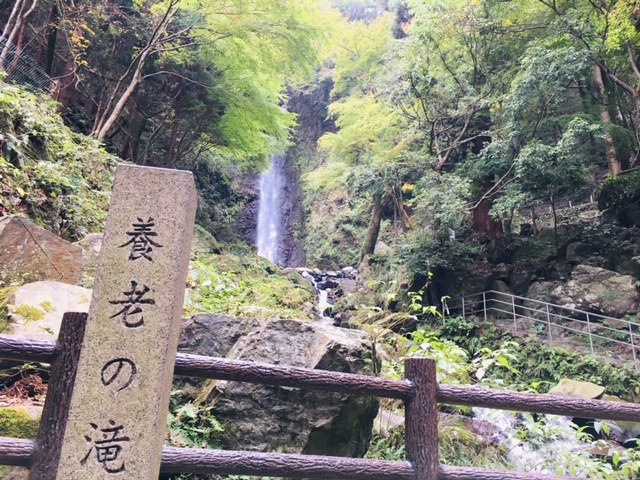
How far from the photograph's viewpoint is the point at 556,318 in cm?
959

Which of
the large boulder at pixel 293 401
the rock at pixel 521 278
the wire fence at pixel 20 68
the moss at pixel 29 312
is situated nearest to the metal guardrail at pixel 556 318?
the rock at pixel 521 278

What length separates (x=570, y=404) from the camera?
2211 millimetres

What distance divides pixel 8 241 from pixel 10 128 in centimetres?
265

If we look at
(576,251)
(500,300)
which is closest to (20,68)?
(500,300)

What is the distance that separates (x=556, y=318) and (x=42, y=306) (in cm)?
1016

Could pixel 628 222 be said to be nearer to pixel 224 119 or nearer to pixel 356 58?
pixel 224 119

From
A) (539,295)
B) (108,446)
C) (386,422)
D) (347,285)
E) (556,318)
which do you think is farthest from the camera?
(347,285)

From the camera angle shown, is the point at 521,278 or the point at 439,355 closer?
the point at 439,355

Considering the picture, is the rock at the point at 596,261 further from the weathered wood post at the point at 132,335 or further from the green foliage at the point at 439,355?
the weathered wood post at the point at 132,335

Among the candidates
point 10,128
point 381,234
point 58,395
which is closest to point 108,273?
point 58,395

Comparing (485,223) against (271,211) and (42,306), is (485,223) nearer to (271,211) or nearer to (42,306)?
(42,306)

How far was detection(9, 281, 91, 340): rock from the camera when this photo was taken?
102 inches

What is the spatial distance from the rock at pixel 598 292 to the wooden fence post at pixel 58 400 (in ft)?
33.2

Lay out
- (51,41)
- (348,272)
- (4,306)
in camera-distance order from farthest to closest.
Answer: (348,272), (51,41), (4,306)
